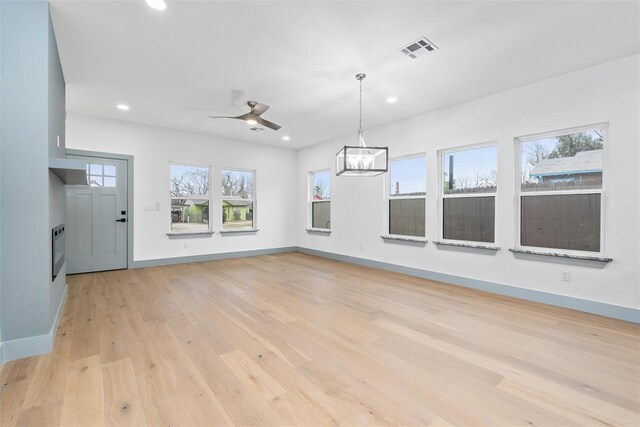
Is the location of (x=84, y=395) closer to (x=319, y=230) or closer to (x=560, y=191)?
(x=560, y=191)

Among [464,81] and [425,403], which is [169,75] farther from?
[425,403]

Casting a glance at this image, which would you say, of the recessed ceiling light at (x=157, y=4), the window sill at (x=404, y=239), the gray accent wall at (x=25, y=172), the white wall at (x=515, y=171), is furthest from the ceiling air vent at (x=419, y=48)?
the gray accent wall at (x=25, y=172)

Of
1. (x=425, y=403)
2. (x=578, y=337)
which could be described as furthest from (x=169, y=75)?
(x=578, y=337)

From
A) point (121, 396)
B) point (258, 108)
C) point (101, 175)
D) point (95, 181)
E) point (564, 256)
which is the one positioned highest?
point (258, 108)

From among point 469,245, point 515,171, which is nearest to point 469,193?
point 515,171

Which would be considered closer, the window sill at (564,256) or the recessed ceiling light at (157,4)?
the recessed ceiling light at (157,4)

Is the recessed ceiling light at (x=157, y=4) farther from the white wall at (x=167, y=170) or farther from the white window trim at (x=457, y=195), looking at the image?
the white window trim at (x=457, y=195)

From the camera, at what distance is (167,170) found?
5.78 m

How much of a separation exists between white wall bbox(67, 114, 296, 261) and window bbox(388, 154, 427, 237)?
10.6ft

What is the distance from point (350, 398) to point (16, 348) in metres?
2.54

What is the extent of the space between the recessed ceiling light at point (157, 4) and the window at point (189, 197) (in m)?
4.02

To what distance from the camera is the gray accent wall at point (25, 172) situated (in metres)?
2.11

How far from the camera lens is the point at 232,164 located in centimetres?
662

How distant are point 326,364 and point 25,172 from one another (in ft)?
8.94
